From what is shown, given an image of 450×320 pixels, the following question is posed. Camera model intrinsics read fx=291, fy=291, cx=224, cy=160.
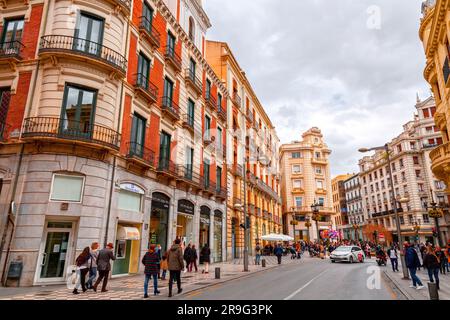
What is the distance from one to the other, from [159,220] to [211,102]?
513 inches

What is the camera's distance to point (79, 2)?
47.8 feet

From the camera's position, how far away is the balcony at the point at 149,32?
17656 mm

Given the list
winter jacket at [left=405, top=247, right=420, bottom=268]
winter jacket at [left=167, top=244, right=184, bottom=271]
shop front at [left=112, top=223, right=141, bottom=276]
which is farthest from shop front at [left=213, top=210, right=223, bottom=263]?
winter jacket at [left=405, top=247, right=420, bottom=268]

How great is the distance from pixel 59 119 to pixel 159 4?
38.2 ft

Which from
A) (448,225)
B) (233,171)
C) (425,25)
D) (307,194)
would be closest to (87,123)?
(233,171)

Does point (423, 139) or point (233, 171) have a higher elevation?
point (423, 139)

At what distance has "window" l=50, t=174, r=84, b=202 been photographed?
41.7ft

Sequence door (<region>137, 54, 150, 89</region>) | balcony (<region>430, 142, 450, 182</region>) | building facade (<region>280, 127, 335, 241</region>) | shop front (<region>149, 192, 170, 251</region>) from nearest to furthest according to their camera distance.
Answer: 1. balcony (<region>430, 142, 450, 182</region>)
2. door (<region>137, 54, 150, 89</region>)
3. shop front (<region>149, 192, 170, 251</region>)
4. building facade (<region>280, 127, 335, 241</region>)

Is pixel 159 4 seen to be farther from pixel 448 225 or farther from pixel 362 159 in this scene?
pixel 362 159

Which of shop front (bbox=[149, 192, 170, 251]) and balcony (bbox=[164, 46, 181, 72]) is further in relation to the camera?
balcony (bbox=[164, 46, 181, 72])

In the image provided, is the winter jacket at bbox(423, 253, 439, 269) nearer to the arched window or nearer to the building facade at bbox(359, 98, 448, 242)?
the arched window

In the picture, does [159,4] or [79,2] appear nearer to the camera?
[79,2]

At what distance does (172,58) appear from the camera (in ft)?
67.6

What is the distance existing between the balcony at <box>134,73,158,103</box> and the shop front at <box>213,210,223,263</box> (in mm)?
12712
